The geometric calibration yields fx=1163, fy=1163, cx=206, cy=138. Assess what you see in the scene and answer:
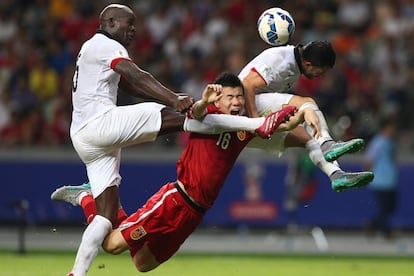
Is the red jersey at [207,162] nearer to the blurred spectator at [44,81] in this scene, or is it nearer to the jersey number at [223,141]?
the jersey number at [223,141]

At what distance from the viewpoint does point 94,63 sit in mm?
12297

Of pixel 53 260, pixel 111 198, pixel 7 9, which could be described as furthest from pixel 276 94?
pixel 7 9

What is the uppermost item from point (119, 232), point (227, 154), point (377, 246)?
point (227, 154)

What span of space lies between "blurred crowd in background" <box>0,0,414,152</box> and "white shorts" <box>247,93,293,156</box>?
28.1ft

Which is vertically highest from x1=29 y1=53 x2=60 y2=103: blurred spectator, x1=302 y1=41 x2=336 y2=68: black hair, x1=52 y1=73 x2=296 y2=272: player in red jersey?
x1=302 y1=41 x2=336 y2=68: black hair

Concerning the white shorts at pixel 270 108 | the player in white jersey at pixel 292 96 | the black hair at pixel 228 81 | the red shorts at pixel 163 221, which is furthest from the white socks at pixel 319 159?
the red shorts at pixel 163 221

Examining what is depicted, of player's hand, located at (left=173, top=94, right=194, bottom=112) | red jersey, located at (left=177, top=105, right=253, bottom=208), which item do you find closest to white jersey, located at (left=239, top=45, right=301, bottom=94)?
red jersey, located at (left=177, top=105, right=253, bottom=208)

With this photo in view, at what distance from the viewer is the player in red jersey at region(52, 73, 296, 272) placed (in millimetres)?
11945

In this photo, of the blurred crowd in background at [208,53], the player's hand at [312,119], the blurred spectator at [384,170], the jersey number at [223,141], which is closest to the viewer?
the jersey number at [223,141]

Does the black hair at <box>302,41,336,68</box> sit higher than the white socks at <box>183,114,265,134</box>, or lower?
higher

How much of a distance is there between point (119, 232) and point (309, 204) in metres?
10.6

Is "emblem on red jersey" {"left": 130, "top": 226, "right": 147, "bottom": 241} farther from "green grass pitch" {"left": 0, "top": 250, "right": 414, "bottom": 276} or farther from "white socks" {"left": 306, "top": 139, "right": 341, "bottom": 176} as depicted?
"green grass pitch" {"left": 0, "top": 250, "right": 414, "bottom": 276}

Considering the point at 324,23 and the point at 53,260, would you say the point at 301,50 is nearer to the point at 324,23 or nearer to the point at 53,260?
the point at 53,260

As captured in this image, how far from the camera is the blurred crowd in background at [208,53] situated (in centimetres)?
2216
